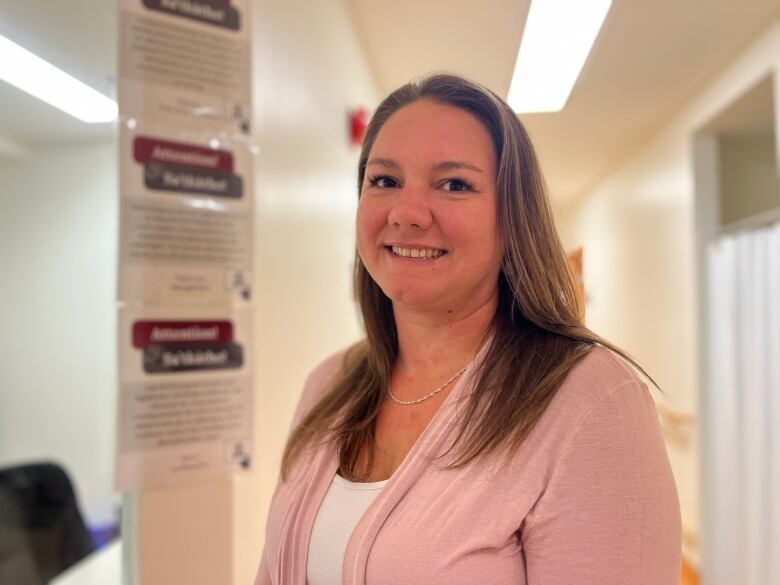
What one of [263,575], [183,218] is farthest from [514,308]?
[183,218]

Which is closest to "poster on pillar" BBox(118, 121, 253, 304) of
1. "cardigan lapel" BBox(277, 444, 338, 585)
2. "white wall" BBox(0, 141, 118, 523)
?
"cardigan lapel" BBox(277, 444, 338, 585)

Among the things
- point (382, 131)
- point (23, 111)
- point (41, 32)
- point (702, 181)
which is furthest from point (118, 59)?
point (702, 181)

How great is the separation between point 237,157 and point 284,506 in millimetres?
564

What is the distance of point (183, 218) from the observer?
94 centimetres

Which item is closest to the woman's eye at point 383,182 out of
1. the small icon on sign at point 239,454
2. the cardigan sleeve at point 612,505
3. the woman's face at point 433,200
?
the woman's face at point 433,200

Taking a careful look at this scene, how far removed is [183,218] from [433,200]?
0.56 metres

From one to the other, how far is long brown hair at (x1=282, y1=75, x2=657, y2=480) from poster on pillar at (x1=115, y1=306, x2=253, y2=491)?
1.21 ft

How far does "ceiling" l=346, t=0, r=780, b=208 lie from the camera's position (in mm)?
440

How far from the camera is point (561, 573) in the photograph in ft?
1.69

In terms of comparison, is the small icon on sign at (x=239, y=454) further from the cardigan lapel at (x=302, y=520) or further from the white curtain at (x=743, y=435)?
the white curtain at (x=743, y=435)

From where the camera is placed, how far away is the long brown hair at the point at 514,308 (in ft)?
1.70

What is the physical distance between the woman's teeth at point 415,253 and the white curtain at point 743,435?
1.13 feet

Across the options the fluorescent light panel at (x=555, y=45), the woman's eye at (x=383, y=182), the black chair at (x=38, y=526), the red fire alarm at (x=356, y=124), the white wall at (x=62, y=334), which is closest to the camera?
the fluorescent light panel at (x=555, y=45)

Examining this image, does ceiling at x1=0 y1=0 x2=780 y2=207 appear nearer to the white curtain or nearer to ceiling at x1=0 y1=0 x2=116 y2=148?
the white curtain
